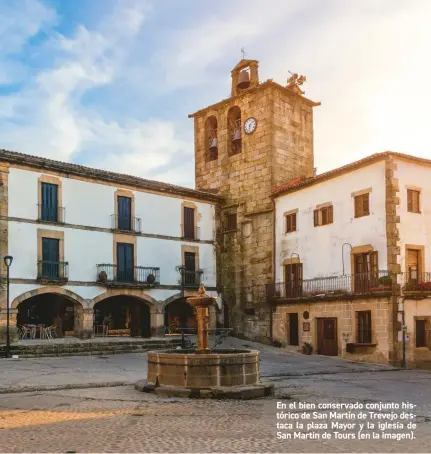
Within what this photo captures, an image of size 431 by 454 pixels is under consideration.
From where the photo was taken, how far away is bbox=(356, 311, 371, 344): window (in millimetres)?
23655

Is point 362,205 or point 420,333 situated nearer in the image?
point 420,333

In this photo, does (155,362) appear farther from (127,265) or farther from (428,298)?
(127,265)

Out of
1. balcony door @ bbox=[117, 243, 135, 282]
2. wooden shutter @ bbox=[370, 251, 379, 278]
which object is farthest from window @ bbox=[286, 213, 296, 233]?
balcony door @ bbox=[117, 243, 135, 282]

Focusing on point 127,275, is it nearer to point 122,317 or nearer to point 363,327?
point 122,317

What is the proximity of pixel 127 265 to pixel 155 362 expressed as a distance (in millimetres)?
16290

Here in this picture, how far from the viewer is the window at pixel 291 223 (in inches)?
1124

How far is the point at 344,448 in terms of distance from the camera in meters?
7.72

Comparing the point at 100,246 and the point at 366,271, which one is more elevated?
the point at 100,246

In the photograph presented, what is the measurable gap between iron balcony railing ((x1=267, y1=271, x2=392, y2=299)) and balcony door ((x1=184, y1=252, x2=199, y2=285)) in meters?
4.29

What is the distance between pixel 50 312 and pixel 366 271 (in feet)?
50.7

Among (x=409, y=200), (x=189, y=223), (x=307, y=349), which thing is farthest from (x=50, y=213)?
(x=409, y=200)

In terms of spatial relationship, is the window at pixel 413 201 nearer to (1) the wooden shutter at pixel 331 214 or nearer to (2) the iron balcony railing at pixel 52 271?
(1) the wooden shutter at pixel 331 214

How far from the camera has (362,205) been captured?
975 inches

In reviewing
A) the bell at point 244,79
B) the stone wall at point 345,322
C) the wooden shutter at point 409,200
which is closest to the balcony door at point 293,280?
the stone wall at point 345,322
